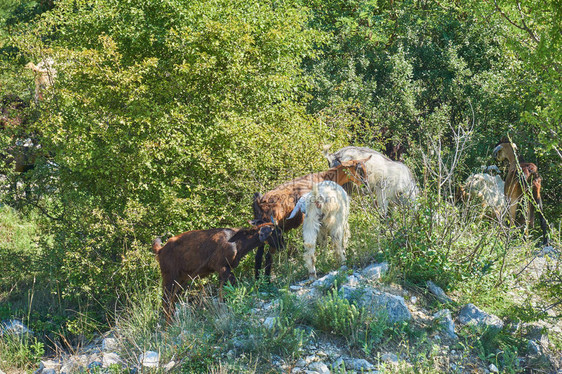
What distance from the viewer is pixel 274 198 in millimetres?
7816

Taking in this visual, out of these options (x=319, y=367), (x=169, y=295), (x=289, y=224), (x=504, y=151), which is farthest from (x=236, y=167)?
(x=504, y=151)

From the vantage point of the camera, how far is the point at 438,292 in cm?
692

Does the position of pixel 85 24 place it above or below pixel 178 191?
above

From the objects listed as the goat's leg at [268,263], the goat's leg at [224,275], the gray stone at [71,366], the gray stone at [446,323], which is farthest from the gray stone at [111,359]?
the gray stone at [446,323]

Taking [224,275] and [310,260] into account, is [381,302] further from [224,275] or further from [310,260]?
[224,275]

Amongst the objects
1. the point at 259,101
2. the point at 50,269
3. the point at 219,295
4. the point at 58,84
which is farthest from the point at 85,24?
the point at 219,295

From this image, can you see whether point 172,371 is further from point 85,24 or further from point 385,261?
point 85,24

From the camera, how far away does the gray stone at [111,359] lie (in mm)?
6218

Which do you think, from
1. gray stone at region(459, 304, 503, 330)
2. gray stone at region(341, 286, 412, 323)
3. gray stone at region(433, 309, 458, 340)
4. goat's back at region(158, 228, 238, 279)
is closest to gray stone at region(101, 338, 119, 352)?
goat's back at region(158, 228, 238, 279)

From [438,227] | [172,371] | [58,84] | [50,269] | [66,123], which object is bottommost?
[50,269]

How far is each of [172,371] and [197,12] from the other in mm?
6644

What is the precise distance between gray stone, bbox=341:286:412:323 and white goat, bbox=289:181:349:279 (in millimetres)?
862

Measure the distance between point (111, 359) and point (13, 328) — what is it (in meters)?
3.22

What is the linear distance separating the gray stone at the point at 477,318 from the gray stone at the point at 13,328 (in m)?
5.91
